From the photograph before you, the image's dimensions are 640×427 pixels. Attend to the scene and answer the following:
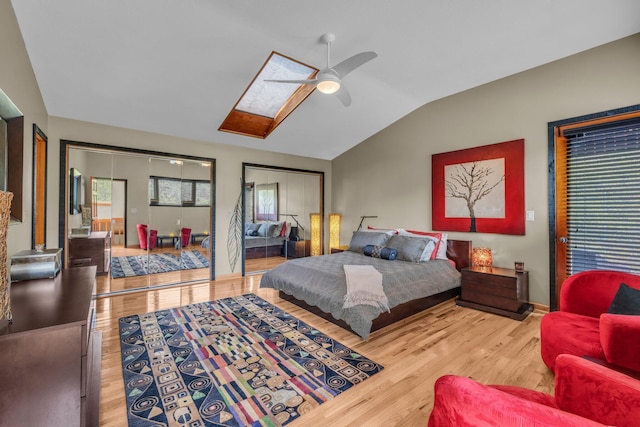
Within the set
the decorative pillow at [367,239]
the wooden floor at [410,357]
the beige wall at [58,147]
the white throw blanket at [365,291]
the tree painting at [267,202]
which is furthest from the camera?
the tree painting at [267,202]

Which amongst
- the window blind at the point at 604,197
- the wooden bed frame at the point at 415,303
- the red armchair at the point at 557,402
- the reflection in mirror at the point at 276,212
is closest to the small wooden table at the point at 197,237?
the reflection in mirror at the point at 276,212

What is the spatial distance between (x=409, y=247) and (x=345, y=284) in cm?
150

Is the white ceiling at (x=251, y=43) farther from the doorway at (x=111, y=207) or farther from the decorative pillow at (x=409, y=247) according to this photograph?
the decorative pillow at (x=409, y=247)

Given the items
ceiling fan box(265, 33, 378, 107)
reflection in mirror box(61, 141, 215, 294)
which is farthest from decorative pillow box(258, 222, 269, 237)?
ceiling fan box(265, 33, 378, 107)

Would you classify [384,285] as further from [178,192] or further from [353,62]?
[178,192]

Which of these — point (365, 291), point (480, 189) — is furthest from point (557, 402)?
point (480, 189)

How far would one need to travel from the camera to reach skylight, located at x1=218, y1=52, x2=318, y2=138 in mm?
3643

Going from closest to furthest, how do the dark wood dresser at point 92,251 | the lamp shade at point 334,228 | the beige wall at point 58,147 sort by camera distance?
the beige wall at point 58,147 → the dark wood dresser at point 92,251 → the lamp shade at point 334,228

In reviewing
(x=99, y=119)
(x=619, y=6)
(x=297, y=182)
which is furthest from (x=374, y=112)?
(x=99, y=119)

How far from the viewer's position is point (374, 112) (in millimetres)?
4695

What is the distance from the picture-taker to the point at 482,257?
153 inches

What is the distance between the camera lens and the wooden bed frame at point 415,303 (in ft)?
9.71

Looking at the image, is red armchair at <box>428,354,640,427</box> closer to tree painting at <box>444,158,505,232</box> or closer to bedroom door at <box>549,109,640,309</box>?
bedroom door at <box>549,109,640,309</box>

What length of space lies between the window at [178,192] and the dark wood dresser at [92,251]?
0.82m
